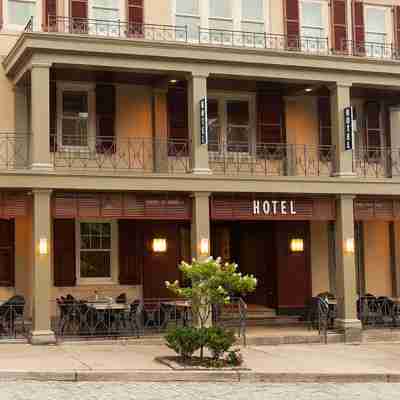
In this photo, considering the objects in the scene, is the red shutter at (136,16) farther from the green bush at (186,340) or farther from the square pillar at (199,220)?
the green bush at (186,340)

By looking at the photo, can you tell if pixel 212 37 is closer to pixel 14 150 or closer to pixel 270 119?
pixel 270 119

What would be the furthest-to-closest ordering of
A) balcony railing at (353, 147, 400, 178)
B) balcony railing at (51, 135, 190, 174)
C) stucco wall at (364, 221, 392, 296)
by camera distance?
1. stucco wall at (364, 221, 392, 296)
2. balcony railing at (353, 147, 400, 178)
3. balcony railing at (51, 135, 190, 174)

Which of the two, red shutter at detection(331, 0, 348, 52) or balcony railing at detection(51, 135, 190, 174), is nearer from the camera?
balcony railing at detection(51, 135, 190, 174)

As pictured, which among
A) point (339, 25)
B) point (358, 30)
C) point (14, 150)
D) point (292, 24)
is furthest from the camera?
point (358, 30)

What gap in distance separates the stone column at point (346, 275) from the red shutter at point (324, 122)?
293 cm

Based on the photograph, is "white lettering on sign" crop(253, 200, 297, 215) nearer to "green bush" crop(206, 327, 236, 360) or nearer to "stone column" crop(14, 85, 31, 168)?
"green bush" crop(206, 327, 236, 360)

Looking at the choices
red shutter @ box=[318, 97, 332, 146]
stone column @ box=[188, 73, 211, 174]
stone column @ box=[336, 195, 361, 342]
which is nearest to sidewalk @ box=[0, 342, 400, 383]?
stone column @ box=[336, 195, 361, 342]

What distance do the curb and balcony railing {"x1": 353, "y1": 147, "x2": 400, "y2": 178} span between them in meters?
9.38

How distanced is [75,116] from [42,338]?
6.03 m

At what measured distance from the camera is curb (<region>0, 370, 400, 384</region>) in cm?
1379

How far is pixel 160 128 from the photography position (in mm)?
21531

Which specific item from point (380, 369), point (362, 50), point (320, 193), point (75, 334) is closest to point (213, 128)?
point (320, 193)

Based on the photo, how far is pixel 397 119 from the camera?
2416cm

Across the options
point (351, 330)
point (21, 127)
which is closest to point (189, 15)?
point (21, 127)
